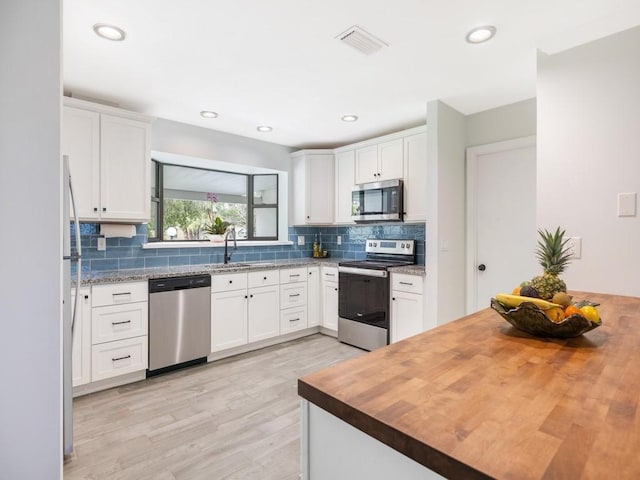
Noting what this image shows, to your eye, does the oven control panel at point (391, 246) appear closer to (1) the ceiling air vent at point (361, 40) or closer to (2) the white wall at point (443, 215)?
(2) the white wall at point (443, 215)

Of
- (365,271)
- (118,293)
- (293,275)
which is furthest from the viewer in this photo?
(293,275)

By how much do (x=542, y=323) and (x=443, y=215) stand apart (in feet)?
7.27

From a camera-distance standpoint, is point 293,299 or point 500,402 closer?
point 500,402

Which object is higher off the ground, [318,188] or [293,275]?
[318,188]

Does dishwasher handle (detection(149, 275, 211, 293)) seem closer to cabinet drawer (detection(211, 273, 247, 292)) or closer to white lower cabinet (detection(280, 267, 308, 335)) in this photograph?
cabinet drawer (detection(211, 273, 247, 292))

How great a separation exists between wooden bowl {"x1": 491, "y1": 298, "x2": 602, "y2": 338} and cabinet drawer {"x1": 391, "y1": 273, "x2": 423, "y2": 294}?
→ 6.98 ft

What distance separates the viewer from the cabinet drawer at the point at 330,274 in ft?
13.4

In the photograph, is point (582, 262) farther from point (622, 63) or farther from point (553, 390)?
point (553, 390)

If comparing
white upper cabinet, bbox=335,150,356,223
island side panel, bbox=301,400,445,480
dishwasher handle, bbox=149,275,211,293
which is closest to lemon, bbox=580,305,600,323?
island side panel, bbox=301,400,445,480

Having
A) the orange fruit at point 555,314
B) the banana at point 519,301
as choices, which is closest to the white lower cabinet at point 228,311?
the banana at point 519,301

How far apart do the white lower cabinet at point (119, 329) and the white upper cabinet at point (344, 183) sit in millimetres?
2395

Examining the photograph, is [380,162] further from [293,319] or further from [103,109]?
[103,109]

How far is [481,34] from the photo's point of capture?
207 centimetres

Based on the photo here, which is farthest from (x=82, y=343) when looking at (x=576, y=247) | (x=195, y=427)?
(x=576, y=247)
